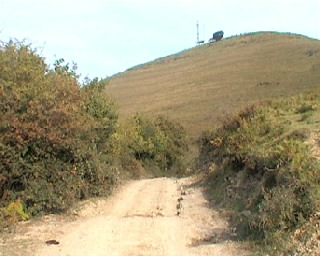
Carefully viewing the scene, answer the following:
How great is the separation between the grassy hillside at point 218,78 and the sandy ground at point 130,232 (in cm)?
4345

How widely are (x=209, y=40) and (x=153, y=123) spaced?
288 feet

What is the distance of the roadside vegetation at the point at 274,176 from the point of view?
11.1m

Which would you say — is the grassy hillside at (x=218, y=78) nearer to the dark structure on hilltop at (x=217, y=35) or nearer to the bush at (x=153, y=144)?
the dark structure on hilltop at (x=217, y=35)

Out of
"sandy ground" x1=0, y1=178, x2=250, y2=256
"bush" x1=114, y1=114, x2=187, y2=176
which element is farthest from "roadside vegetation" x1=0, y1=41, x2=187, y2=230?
"bush" x1=114, y1=114, x2=187, y2=176

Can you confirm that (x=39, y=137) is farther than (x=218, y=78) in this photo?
No

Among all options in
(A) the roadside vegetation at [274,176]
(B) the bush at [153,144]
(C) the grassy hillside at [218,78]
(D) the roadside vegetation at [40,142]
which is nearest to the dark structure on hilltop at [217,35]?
(C) the grassy hillside at [218,78]

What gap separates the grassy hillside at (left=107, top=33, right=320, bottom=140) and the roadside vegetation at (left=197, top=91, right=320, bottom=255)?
39.2 meters

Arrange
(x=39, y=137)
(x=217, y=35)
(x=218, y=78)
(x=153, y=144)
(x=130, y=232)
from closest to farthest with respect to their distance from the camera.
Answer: (x=130, y=232) < (x=39, y=137) < (x=153, y=144) < (x=218, y=78) < (x=217, y=35)

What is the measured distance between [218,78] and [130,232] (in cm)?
7788

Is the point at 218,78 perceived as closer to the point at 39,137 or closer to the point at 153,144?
the point at 153,144

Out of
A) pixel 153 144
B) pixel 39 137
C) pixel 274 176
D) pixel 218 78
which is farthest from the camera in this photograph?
pixel 218 78

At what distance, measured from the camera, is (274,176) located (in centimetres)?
1436

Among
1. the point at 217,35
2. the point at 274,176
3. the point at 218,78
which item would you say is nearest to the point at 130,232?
the point at 274,176

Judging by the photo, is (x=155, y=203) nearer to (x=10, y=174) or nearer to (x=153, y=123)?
(x=10, y=174)
